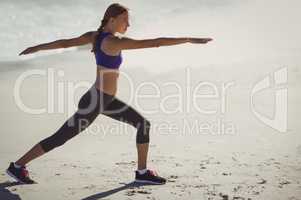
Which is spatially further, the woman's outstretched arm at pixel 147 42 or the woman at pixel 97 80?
the woman at pixel 97 80

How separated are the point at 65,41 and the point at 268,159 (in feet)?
10.6

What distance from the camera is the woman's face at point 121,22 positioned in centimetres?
441

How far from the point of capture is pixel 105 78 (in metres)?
4.46

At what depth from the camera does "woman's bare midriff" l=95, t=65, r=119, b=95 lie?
14.6ft

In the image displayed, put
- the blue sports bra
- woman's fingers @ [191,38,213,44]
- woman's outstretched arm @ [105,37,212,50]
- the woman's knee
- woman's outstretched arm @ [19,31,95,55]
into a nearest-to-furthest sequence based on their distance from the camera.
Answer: woman's fingers @ [191,38,213,44] < woman's outstretched arm @ [105,37,212,50] < the blue sports bra < woman's outstretched arm @ [19,31,95,55] < the woman's knee

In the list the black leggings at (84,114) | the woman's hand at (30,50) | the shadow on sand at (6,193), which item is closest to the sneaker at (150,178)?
the black leggings at (84,114)

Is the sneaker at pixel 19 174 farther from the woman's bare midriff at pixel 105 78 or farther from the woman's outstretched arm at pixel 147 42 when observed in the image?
the woman's outstretched arm at pixel 147 42

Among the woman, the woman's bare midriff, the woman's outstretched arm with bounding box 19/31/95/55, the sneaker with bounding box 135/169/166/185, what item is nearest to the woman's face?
the woman

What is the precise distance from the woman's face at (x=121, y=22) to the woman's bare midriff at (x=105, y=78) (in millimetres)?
417

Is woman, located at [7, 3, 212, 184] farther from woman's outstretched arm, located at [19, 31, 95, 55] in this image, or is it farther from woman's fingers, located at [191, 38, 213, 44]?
woman's fingers, located at [191, 38, 213, 44]

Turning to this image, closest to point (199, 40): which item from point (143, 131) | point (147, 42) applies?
point (147, 42)

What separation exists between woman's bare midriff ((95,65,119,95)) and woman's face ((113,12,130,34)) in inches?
16.4

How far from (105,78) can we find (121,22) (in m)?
0.59

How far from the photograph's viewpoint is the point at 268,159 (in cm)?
602
